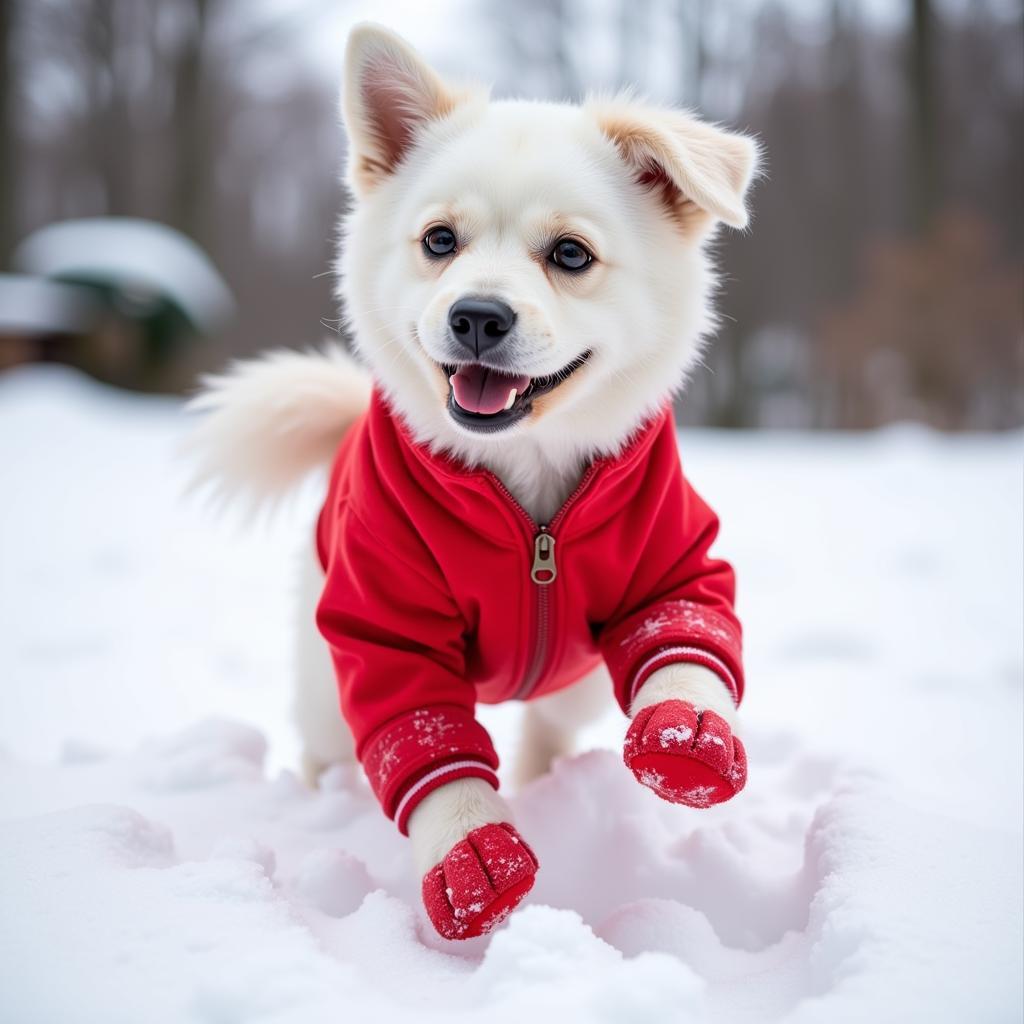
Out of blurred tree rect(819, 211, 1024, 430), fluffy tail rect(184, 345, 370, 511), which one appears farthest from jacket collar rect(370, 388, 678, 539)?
blurred tree rect(819, 211, 1024, 430)

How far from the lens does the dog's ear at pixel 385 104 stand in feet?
6.03

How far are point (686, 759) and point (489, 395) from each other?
0.70 m

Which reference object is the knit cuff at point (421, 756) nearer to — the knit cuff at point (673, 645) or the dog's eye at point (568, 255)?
the knit cuff at point (673, 645)

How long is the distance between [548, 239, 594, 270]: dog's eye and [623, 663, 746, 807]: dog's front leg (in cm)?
81

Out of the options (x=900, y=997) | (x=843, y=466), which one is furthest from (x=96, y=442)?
(x=900, y=997)

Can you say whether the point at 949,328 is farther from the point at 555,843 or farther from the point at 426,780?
the point at 426,780

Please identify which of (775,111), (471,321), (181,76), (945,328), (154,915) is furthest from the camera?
(181,76)

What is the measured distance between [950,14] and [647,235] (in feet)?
32.4

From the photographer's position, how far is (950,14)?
9.30m

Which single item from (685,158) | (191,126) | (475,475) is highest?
(685,158)

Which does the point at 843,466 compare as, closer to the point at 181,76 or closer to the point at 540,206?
the point at 540,206

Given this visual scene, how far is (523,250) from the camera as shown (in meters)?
1.63

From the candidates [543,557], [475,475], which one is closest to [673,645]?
[543,557]

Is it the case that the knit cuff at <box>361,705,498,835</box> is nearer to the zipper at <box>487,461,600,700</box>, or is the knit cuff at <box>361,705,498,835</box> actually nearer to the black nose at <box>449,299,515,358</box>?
the zipper at <box>487,461,600,700</box>
